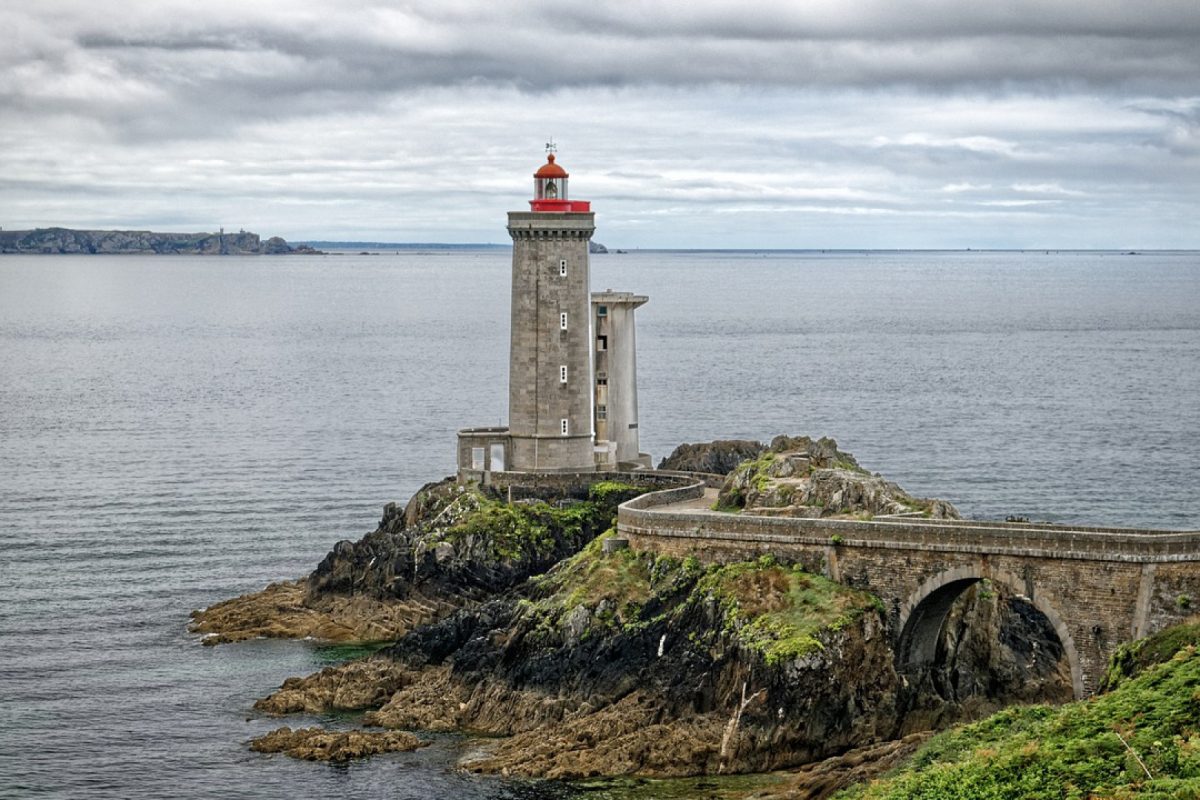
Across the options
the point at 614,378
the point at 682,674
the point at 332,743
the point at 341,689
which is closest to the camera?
the point at 332,743

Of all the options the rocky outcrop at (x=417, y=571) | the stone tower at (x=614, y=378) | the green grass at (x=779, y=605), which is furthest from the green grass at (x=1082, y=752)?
the stone tower at (x=614, y=378)

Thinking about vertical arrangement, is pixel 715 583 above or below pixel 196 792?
above

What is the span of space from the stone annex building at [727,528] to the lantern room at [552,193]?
75mm

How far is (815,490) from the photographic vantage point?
6094cm

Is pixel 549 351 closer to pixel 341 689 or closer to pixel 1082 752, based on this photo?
pixel 341 689

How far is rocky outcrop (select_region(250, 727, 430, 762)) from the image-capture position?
53.8 metres

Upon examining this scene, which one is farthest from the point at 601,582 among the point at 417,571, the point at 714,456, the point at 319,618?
the point at 714,456

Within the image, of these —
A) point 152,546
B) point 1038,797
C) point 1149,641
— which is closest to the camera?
point 1038,797

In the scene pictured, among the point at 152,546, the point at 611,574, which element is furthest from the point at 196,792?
the point at 152,546

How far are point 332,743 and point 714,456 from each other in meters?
34.5

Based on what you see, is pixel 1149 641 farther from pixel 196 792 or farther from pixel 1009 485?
pixel 1009 485

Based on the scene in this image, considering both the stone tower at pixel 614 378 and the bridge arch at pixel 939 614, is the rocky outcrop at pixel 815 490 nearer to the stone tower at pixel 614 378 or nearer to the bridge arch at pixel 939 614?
the bridge arch at pixel 939 614

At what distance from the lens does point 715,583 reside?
57.2 metres

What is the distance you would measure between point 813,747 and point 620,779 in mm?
5278
